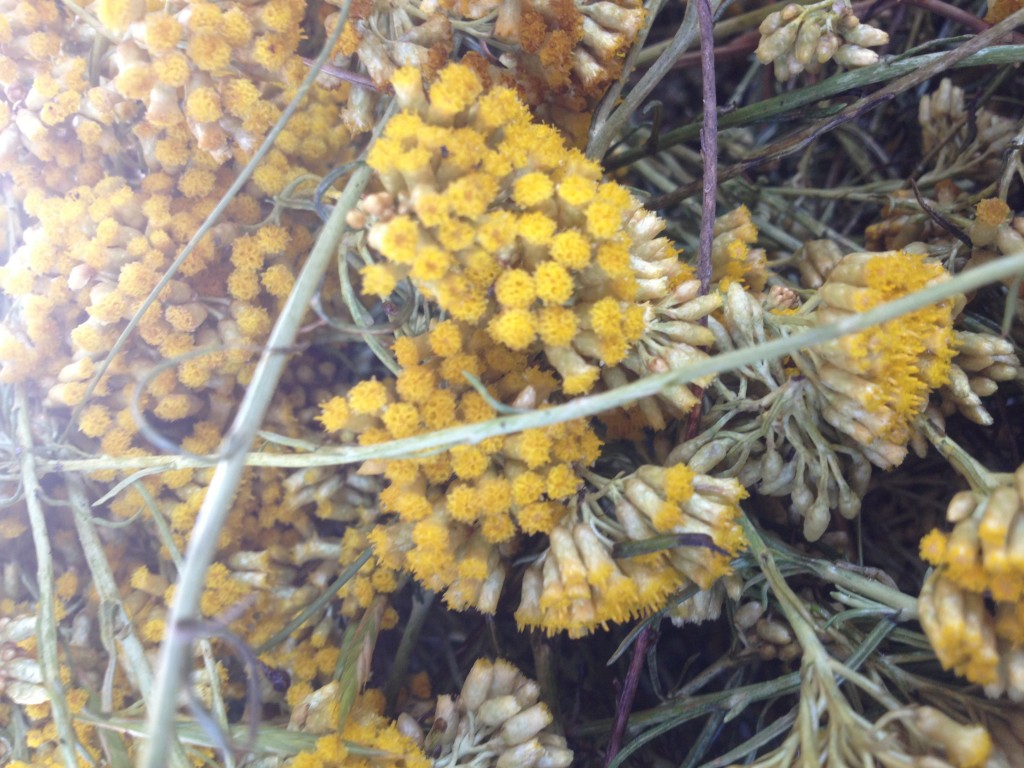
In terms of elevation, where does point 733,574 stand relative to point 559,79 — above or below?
below

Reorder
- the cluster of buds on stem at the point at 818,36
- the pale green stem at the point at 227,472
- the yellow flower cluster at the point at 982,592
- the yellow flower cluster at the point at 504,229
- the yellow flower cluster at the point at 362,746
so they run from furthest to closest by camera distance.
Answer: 1. the cluster of buds on stem at the point at 818,36
2. the yellow flower cluster at the point at 362,746
3. the yellow flower cluster at the point at 504,229
4. the yellow flower cluster at the point at 982,592
5. the pale green stem at the point at 227,472

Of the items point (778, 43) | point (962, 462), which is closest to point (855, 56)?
point (778, 43)

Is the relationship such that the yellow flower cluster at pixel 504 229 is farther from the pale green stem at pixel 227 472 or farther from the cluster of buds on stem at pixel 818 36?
the cluster of buds on stem at pixel 818 36

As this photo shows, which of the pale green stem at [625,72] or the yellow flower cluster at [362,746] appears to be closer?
the yellow flower cluster at [362,746]

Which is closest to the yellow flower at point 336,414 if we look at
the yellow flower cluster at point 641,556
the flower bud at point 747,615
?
the yellow flower cluster at point 641,556

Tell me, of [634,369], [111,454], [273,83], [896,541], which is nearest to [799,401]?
[634,369]

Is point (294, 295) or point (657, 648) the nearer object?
point (294, 295)

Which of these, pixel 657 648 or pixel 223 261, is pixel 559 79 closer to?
pixel 223 261
